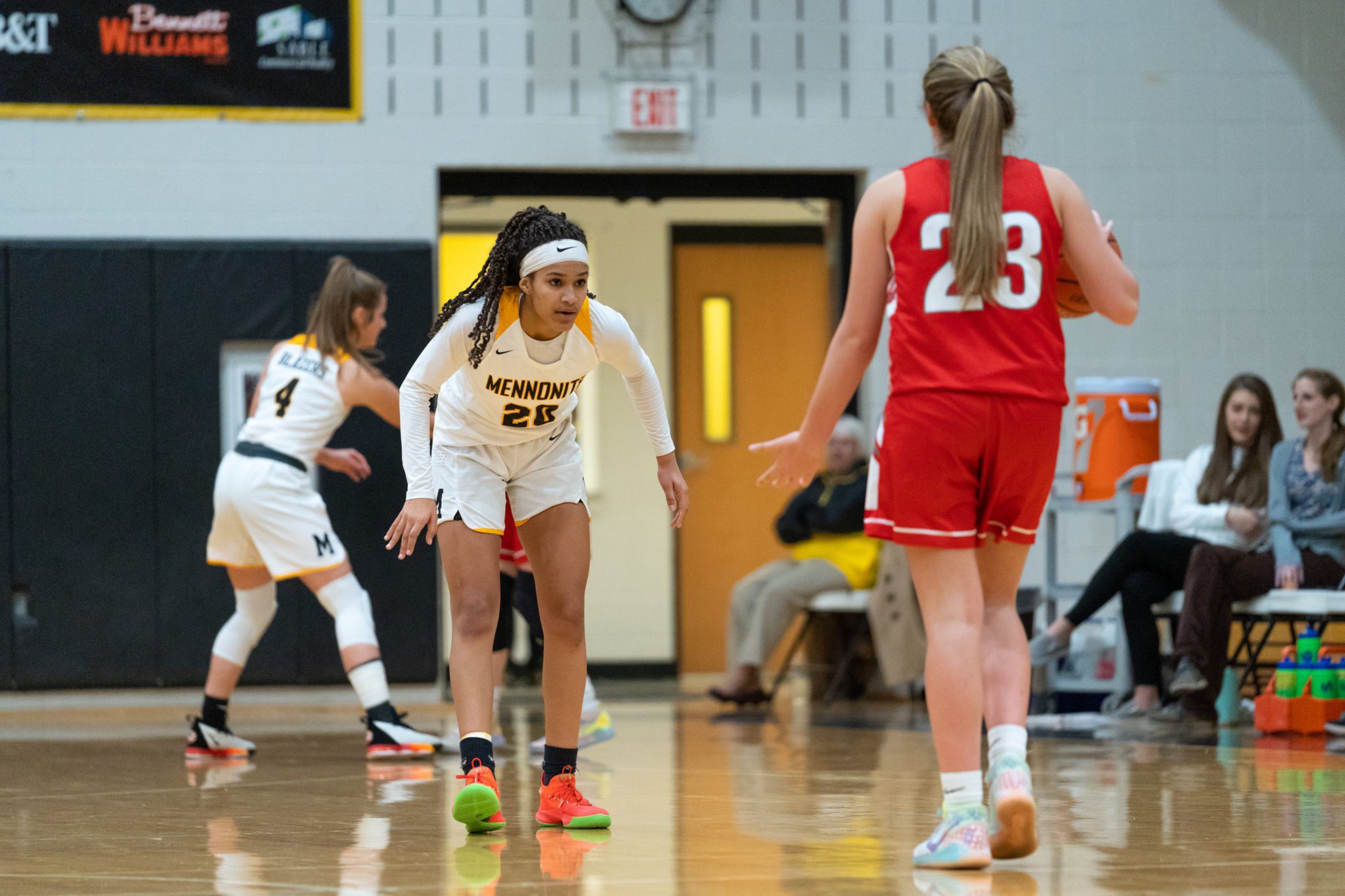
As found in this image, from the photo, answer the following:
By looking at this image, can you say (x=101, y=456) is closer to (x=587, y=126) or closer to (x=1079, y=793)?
(x=587, y=126)

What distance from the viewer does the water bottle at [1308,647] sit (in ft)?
→ 19.4

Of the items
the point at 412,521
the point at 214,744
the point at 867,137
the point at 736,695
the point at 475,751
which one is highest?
the point at 867,137

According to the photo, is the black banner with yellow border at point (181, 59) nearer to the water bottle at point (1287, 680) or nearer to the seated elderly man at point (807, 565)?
the seated elderly man at point (807, 565)

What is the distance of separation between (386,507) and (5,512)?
1.84m

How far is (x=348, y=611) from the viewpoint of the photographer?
5504 millimetres

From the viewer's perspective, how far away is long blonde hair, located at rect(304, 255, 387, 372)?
545 cm

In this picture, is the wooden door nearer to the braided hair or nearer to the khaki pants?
the khaki pants

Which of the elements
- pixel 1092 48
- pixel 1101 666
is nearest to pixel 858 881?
pixel 1101 666

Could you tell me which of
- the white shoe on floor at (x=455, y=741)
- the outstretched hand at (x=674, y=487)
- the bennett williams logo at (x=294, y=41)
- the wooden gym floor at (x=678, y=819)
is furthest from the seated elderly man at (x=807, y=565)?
the outstretched hand at (x=674, y=487)

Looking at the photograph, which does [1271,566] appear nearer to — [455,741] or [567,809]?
[455,741]

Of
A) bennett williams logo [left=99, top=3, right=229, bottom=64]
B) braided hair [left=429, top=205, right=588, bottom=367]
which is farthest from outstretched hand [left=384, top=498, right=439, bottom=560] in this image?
bennett williams logo [left=99, top=3, right=229, bottom=64]

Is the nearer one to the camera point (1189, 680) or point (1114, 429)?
point (1189, 680)

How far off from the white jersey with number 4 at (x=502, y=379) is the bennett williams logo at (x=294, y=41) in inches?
188

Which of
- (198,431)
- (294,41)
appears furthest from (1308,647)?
(294,41)
